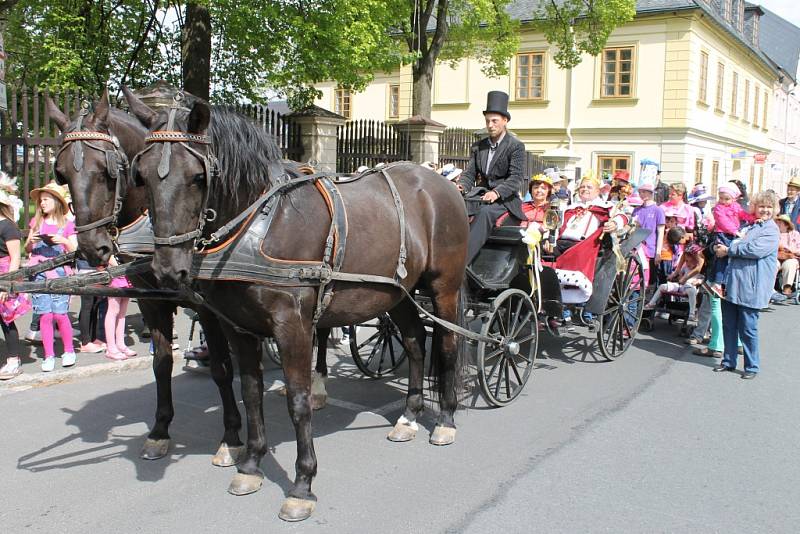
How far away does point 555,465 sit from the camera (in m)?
4.66

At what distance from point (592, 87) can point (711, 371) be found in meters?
22.0

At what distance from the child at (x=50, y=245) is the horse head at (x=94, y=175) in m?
2.42

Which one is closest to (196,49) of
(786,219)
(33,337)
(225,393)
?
(33,337)

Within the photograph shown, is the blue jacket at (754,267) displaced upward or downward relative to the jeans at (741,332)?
upward

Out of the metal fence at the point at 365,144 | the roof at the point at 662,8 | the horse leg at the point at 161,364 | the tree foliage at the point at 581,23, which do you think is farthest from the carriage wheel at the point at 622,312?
the roof at the point at 662,8

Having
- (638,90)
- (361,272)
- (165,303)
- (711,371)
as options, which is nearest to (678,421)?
(711,371)

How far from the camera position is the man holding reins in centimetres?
612

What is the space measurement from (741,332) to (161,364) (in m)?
5.64

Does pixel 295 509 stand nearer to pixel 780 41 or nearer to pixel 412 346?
pixel 412 346

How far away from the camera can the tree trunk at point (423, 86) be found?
17.9 meters

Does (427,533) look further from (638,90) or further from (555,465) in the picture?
(638,90)

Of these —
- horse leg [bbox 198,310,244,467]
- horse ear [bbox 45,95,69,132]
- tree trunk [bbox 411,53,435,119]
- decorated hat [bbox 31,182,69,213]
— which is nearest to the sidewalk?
decorated hat [bbox 31,182,69,213]

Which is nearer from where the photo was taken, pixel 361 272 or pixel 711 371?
pixel 361 272

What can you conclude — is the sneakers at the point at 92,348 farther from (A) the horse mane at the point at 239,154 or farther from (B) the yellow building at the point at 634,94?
(B) the yellow building at the point at 634,94
